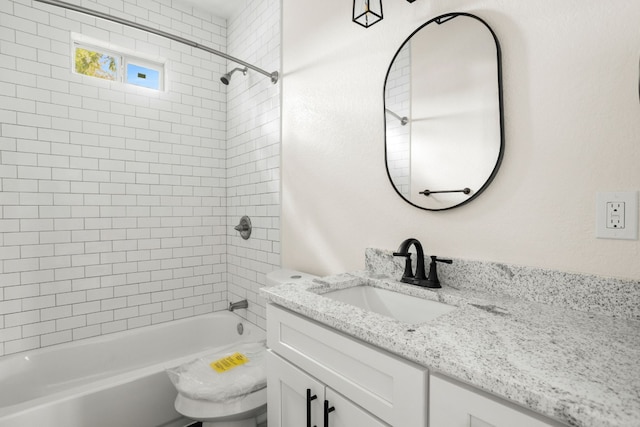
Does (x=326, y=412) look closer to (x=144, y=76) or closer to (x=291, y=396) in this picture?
(x=291, y=396)

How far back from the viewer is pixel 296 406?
1074 mm

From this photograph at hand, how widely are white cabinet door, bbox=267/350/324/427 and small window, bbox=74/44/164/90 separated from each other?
93.2 inches

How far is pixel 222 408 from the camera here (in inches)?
56.4

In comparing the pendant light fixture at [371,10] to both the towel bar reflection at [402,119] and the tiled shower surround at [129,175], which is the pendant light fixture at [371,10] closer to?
the towel bar reflection at [402,119]

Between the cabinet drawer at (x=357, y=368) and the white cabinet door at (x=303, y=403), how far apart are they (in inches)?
1.0

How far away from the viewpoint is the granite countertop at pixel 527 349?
0.50 meters

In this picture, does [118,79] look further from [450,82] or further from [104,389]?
[450,82]

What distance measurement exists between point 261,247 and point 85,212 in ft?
4.06

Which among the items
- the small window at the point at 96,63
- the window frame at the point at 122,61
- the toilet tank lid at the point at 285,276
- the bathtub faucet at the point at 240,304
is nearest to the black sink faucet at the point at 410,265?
the toilet tank lid at the point at 285,276

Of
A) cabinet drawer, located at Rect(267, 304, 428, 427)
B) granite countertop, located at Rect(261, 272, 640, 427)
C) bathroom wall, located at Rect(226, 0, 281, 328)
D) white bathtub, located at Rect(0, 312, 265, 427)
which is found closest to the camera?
granite countertop, located at Rect(261, 272, 640, 427)

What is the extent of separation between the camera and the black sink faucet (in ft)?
3.95

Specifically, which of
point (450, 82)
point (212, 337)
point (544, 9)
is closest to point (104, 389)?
point (212, 337)

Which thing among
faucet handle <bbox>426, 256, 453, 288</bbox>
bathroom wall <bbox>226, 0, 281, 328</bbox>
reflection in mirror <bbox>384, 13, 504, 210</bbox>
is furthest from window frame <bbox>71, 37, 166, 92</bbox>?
faucet handle <bbox>426, 256, 453, 288</bbox>

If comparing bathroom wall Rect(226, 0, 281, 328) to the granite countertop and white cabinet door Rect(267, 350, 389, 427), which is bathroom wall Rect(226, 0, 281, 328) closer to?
white cabinet door Rect(267, 350, 389, 427)
